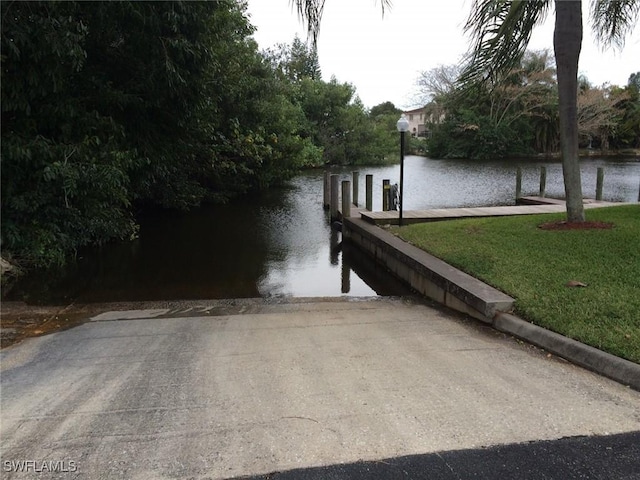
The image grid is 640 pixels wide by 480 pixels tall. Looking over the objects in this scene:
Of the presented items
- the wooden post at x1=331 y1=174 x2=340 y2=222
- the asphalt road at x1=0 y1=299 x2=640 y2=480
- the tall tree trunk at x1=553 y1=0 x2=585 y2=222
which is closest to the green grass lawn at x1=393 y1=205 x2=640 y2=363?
the asphalt road at x1=0 y1=299 x2=640 y2=480

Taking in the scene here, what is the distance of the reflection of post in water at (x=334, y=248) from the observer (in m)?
11.6


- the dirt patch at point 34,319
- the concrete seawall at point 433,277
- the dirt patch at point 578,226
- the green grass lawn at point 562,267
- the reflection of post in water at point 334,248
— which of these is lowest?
the reflection of post in water at point 334,248

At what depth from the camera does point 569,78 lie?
8.45 meters

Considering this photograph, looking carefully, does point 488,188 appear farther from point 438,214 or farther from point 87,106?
point 87,106

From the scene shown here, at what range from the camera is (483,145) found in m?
Result: 53.6

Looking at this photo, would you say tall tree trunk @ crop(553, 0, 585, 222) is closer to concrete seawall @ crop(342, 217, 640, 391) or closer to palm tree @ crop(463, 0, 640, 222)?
palm tree @ crop(463, 0, 640, 222)

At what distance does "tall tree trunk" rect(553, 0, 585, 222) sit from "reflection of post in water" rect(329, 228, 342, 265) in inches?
204

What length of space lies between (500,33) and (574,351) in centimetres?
612

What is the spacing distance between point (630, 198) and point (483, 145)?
36.5 meters

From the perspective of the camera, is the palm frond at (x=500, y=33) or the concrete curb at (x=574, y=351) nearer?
the concrete curb at (x=574, y=351)

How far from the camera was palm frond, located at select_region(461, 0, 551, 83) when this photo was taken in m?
8.16

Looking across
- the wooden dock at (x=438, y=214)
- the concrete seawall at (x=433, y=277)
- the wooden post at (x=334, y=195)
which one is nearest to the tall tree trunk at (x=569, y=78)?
the concrete seawall at (x=433, y=277)

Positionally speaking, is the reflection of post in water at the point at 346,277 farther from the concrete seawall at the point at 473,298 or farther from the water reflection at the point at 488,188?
the water reflection at the point at 488,188

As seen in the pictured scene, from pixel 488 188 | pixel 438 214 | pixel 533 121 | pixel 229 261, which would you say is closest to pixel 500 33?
pixel 438 214
